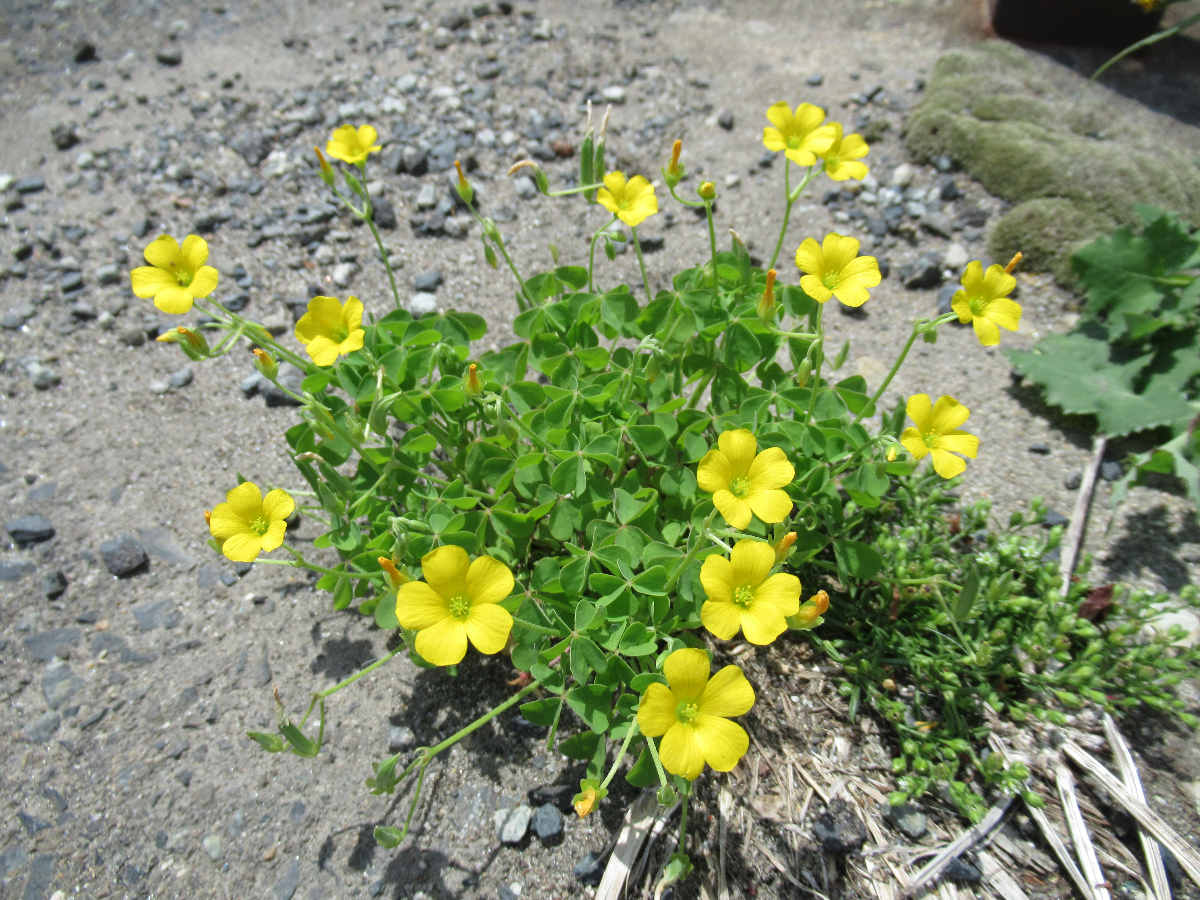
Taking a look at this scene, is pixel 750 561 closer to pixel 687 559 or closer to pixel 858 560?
pixel 687 559

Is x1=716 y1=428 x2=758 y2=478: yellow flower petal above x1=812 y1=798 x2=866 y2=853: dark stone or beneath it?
above

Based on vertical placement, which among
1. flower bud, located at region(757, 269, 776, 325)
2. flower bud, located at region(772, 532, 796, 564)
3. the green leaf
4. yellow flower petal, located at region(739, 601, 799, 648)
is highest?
flower bud, located at region(757, 269, 776, 325)

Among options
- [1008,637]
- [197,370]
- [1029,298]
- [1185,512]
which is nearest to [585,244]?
[197,370]

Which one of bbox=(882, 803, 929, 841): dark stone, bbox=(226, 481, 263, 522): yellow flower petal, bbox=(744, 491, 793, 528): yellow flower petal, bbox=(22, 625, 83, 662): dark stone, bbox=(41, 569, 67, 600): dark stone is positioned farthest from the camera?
bbox=(41, 569, 67, 600): dark stone

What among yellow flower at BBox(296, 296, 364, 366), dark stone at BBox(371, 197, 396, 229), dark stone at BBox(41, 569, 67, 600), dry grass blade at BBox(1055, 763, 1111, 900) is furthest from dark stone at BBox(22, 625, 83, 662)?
dry grass blade at BBox(1055, 763, 1111, 900)

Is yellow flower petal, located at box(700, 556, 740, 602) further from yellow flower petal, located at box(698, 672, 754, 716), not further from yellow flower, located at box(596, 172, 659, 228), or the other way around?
yellow flower, located at box(596, 172, 659, 228)

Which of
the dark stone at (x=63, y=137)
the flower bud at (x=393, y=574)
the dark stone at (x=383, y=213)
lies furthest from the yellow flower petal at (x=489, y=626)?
the dark stone at (x=63, y=137)

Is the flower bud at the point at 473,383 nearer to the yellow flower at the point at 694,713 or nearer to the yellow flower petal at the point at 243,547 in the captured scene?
the yellow flower petal at the point at 243,547
